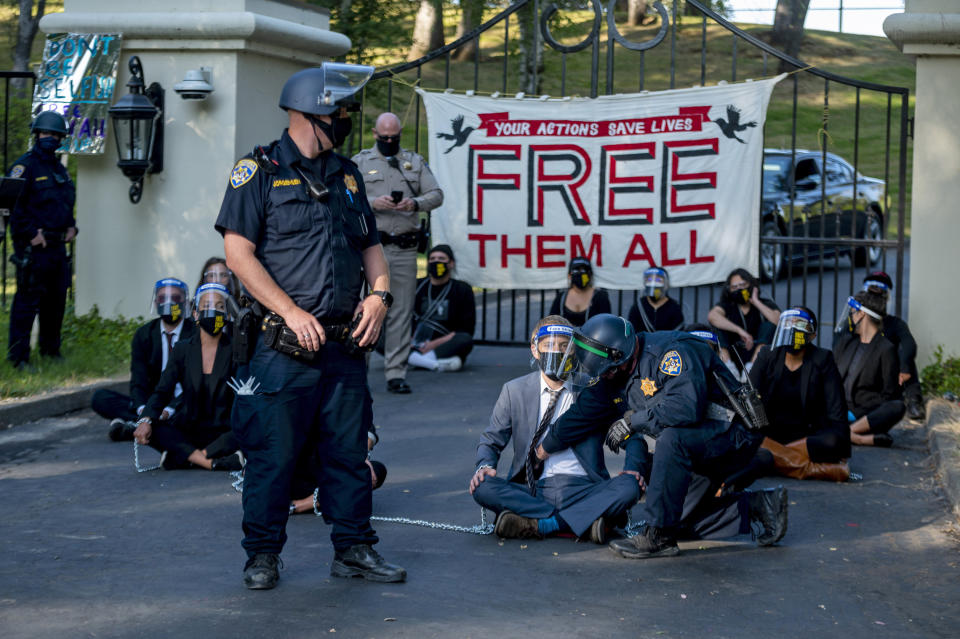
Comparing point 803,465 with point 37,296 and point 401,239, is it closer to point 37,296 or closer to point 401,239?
point 401,239

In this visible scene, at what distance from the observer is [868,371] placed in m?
9.54

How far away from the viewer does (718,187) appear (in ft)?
38.0

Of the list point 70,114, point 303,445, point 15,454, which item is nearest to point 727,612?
point 303,445

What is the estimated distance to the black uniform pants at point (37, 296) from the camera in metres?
10.0

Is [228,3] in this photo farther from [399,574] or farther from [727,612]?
[727,612]

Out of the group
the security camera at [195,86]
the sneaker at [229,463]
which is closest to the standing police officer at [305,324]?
the sneaker at [229,463]

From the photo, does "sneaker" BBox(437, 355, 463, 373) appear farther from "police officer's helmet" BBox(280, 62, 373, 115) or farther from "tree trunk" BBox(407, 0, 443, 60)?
"tree trunk" BBox(407, 0, 443, 60)

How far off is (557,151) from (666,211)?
3.80 feet

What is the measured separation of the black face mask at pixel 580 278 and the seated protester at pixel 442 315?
112cm

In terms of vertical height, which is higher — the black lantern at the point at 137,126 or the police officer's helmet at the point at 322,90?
the black lantern at the point at 137,126

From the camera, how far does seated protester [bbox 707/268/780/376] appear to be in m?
10.8

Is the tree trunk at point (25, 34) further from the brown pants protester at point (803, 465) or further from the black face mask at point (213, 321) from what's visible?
the brown pants protester at point (803, 465)

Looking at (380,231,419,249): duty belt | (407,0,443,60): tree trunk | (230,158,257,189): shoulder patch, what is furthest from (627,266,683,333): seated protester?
(407,0,443,60): tree trunk

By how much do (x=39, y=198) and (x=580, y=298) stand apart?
4648 millimetres
